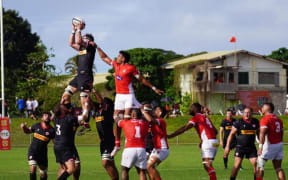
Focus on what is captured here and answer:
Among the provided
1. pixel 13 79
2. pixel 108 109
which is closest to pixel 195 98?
pixel 13 79

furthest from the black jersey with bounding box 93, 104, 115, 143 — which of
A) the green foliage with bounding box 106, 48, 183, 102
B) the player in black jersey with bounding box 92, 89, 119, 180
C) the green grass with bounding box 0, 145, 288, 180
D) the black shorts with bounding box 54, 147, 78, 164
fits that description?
the green foliage with bounding box 106, 48, 183, 102

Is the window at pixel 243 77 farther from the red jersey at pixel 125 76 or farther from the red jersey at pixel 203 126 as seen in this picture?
the red jersey at pixel 125 76

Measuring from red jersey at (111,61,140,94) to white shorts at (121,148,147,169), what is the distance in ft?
6.98

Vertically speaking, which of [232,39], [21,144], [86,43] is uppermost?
[232,39]

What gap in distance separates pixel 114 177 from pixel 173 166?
376 inches

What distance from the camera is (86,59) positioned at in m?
15.7

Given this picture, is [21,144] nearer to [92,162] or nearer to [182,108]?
[92,162]

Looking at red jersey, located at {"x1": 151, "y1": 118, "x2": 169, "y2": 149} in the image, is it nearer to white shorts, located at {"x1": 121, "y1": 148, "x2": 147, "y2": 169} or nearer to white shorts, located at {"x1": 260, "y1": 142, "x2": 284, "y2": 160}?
white shorts, located at {"x1": 121, "y1": 148, "x2": 147, "y2": 169}

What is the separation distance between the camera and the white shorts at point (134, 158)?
1370cm

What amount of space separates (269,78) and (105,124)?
67.1 metres

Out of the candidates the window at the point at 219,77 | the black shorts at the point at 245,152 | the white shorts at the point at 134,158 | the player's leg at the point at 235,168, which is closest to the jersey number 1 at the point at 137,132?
the white shorts at the point at 134,158

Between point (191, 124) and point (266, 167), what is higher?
point (191, 124)

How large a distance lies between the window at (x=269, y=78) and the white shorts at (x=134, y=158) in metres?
68.0

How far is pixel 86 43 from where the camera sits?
15.7 m
